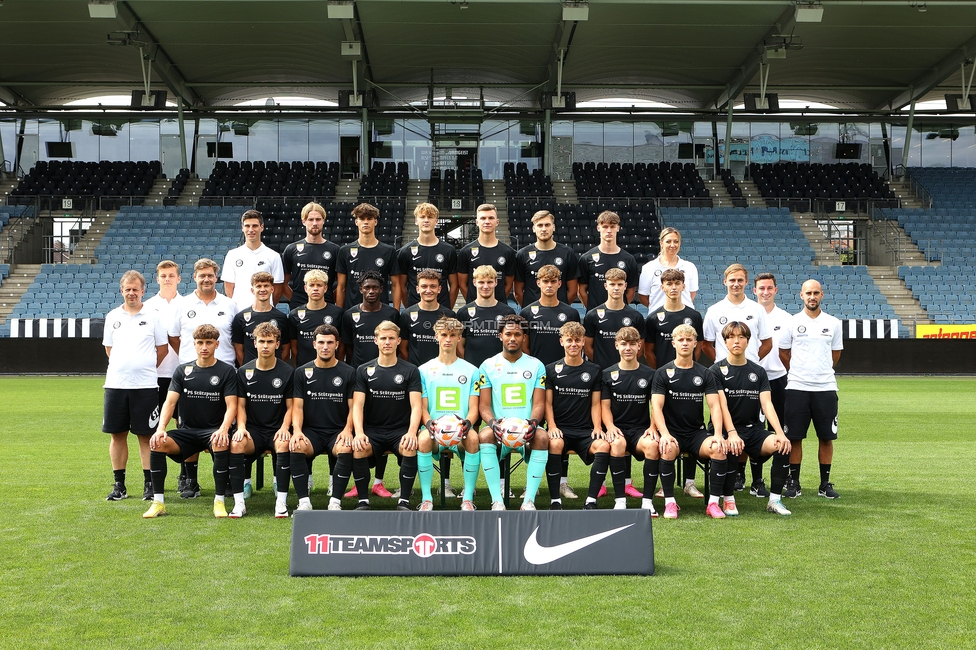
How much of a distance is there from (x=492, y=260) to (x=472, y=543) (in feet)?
10.9

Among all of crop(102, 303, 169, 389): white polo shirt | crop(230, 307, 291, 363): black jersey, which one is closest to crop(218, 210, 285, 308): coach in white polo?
crop(230, 307, 291, 363): black jersey

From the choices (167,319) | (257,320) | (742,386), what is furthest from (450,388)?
(167,319)

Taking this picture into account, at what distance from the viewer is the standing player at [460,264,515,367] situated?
6.73m

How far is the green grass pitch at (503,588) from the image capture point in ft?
12.7

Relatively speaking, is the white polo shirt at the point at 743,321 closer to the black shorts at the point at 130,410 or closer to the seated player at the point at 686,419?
the seated player at the point at 686,419

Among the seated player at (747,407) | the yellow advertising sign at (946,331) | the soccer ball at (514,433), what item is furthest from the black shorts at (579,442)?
the yellow advertising sign at (946,331)

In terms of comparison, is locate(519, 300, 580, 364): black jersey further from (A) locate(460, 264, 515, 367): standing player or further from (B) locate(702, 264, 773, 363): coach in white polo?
(B) locate(702, 264, 773, 363): coach in white polo

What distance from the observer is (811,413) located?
7305mm

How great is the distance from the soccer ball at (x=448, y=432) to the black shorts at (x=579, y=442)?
860mm

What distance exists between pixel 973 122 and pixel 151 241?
3010cm

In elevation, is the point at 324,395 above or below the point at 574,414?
above

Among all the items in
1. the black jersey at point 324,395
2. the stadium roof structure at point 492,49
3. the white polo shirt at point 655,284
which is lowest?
the black jersey at point 324,395

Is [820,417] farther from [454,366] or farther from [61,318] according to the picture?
[61,318]

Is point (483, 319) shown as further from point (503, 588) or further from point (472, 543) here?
point (503, 588)
